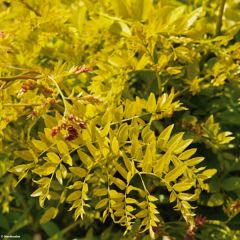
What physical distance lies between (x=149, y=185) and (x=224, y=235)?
0.26 m

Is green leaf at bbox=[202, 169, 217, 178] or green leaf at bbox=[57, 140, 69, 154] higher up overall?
green leaf at bbox=[57, 140, 69, 154]

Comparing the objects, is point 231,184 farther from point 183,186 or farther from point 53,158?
point 53,158

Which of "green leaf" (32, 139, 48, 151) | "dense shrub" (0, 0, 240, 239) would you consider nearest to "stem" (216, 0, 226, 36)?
"dense shrub" (0, 0, 240, 239)

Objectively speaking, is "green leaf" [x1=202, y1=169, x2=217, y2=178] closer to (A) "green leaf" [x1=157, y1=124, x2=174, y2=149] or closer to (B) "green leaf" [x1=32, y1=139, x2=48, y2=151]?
(A) "green leaf" [x1=157, y1=124, x2=174, y2=149]

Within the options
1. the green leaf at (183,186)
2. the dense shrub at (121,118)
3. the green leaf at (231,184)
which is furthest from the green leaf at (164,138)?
the green leaf at (231,184)

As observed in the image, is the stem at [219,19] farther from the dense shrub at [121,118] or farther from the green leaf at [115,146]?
the green leaf at [115,146]

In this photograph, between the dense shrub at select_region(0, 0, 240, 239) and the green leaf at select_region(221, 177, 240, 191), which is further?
the green leaf at select_region(221, 177, 240, 191)

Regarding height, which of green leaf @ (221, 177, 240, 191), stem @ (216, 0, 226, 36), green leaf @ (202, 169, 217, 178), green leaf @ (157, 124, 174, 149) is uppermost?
stem @ (216, 0, 226, 36)

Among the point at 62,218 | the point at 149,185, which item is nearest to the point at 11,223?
the point at 62,218

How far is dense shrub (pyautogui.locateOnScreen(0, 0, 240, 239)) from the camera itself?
119 centimetres

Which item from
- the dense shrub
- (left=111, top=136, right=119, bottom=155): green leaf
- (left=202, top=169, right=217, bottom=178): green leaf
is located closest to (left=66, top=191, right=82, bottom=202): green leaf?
the dense shrub

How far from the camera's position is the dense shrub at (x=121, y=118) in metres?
1.19

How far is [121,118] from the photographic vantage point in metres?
1.26

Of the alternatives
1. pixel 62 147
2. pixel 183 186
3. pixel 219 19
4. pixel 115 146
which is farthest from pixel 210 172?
pixel 219 19
